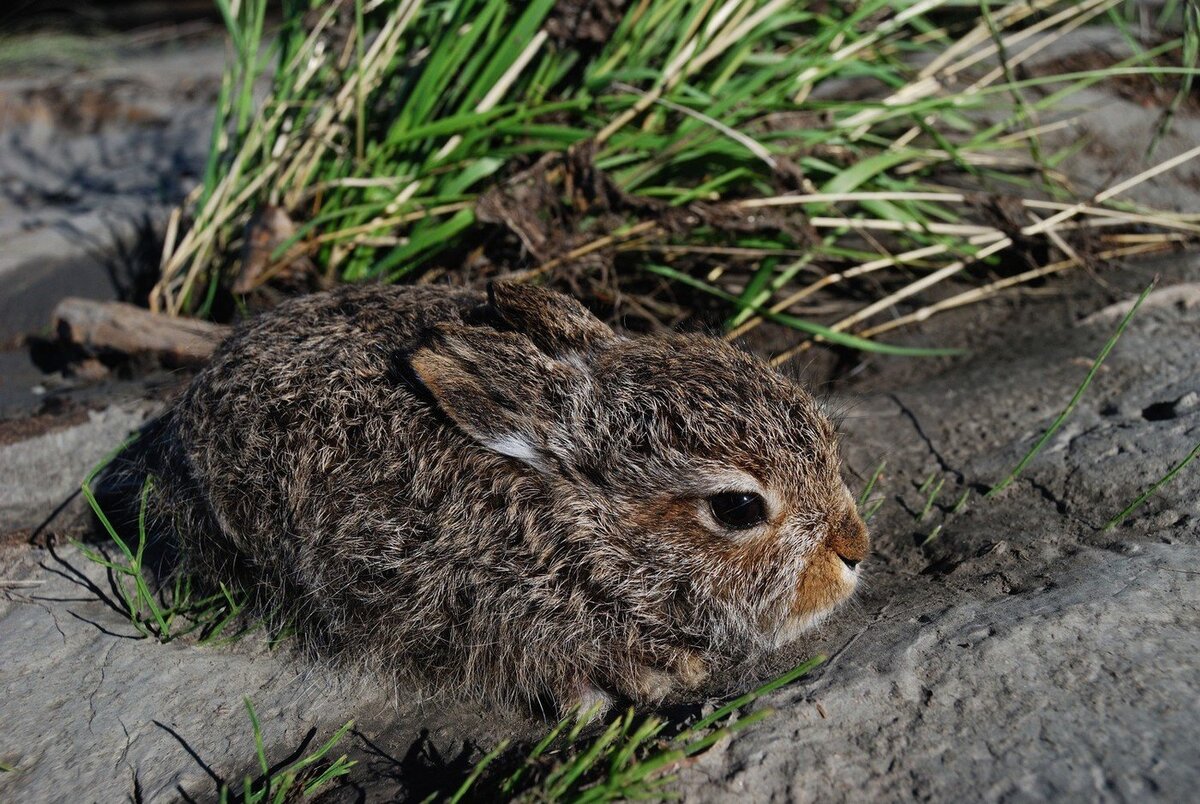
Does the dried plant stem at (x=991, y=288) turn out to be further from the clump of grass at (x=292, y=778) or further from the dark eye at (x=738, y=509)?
the clump of grass at (x=292, y=778)

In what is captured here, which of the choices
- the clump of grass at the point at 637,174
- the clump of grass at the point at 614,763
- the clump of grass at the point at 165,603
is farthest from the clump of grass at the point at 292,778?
the clump of grass at the point at 637,174

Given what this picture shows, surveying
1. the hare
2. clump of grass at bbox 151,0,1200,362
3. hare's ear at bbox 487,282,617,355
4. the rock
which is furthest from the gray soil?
hare's ear at bbox 487,282,617,355

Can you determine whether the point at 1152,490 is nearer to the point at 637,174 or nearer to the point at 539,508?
the point at 539,508

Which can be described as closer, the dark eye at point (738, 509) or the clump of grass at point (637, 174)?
the dark eye at point (738, 509)

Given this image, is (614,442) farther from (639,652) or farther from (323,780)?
(323,780)

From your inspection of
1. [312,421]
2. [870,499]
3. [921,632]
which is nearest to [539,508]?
[312,421]

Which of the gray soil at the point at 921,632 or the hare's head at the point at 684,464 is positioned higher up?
the hare's head at the point at 684,464

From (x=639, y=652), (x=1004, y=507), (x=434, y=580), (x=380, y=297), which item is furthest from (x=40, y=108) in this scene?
(x=1004, y=507)
